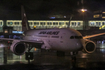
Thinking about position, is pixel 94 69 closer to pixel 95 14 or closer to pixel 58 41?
pixel 58 41

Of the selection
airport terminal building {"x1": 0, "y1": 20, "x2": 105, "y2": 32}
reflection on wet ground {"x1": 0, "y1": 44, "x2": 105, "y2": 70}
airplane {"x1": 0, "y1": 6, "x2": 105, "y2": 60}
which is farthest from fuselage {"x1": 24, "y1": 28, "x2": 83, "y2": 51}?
airport terminal building {"x1": 0, "y1": 20, "x2": 105, "y2": 32}

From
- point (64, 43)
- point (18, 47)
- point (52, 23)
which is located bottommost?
point (18, 47)

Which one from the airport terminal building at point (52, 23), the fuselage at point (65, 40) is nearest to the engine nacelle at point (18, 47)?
the fuselage at point (65, 40)

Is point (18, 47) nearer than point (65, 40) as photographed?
No

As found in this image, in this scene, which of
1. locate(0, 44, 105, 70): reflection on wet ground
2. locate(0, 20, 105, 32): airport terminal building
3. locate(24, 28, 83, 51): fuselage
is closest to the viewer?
locate(0, 44, 105, 70): reflection on wet ground

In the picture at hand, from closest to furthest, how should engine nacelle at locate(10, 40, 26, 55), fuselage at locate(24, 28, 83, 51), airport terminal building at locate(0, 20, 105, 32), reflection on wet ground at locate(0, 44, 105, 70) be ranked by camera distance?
1. reflection on wet ground at locate(0, 44, 105, 70)
2. fuselage at locate(24, 28, 83, 51)
3. engine nacelle at locate(10, 40, 26, 55)
4. airport terminal building at locate(0, 20, 105, 32)

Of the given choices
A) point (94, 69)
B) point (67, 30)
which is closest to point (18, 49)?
point (67, 30)

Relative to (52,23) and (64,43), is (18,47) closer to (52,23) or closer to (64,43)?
(64,43)

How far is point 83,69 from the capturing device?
12.2m

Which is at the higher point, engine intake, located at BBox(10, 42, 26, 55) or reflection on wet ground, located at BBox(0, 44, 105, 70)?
engine intake, located at BBox(10, 42, 26, 55)

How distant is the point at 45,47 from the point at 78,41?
193 inches

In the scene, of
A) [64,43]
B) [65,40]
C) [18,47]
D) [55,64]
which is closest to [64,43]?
[64,43]

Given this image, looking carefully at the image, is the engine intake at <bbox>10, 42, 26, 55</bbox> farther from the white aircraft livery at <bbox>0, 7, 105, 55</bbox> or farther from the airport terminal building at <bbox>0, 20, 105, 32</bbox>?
the airport terminal building at <bbox>0, 20, 105, 32</bbox>

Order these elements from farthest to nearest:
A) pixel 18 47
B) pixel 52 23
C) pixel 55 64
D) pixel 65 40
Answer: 1. pixel 52 23
2. pixel 18 47
3. pixel 65 40
4. pixel 55 64
